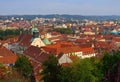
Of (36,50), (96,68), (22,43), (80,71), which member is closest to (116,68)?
(96,68)

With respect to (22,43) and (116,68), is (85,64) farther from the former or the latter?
(22,43)

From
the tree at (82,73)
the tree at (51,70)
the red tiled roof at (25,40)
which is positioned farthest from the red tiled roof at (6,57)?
the tree at (82,73)

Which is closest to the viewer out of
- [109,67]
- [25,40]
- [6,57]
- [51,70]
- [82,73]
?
[82,73]

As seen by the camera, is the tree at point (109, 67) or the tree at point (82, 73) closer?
the tree at point (82, 73)

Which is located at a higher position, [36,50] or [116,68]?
[116,68]

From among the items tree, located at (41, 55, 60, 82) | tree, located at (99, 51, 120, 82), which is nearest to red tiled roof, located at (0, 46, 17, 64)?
tree, located at (41, 55, 60, 82)

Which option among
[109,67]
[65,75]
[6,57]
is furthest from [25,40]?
[65,75]

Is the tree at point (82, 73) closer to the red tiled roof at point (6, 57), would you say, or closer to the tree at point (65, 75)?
the tree at point (65, 75)

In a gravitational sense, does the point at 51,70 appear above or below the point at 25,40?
above

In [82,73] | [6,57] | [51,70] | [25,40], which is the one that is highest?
[82,73]

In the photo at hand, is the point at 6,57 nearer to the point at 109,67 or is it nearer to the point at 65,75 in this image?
the point at 109,67

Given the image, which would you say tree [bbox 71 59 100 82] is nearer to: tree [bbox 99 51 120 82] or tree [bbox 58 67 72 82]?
tree [bbox 58 67 72 82]
